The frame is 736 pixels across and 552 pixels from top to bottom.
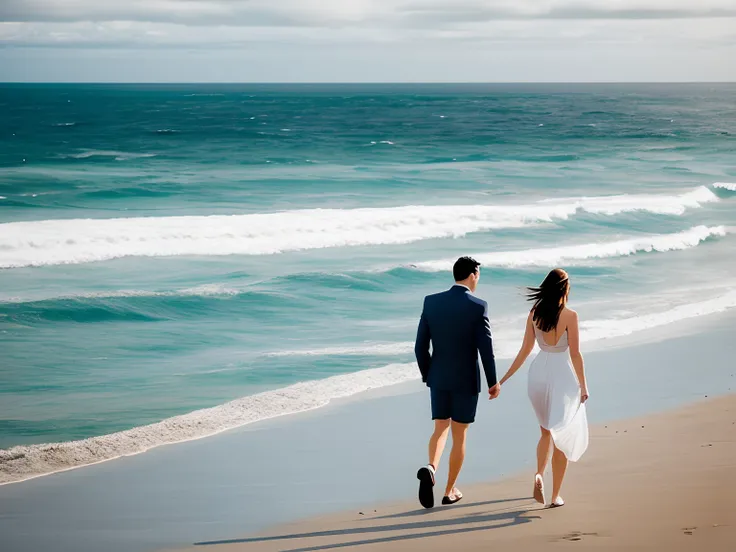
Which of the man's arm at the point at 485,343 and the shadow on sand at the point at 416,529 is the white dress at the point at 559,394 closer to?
the man's arm at the point at 485,343

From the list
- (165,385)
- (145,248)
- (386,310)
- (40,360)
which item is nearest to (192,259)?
(145,248)

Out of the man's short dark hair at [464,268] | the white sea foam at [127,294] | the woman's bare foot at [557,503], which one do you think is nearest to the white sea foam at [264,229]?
the white sea foam at [127,294]

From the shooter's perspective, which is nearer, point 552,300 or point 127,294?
point 552,300

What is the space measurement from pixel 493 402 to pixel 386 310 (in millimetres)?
5609

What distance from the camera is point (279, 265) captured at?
1862 centimetres

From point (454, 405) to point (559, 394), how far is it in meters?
0.64

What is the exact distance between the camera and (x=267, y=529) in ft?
18.3

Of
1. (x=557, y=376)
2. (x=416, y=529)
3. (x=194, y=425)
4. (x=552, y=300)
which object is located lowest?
(x=416, y=529)

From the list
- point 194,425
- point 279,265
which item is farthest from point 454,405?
point 279,265

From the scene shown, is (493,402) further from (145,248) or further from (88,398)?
(145,248)

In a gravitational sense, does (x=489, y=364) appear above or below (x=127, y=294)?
below

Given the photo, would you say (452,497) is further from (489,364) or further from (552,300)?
(552,300)

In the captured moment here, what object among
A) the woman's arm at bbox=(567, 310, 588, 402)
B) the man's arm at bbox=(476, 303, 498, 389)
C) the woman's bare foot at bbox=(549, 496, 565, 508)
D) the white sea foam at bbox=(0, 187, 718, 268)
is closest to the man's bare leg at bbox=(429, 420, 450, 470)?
the man's arm at bbox=(476, 303, 498, 389)

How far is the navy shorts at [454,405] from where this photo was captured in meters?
5.66
